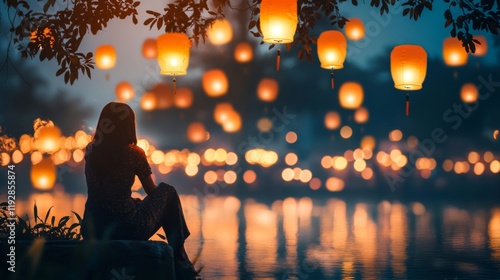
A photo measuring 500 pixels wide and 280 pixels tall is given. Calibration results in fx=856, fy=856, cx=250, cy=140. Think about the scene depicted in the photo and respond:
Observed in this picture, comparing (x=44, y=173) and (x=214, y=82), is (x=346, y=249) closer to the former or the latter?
(x=214, y=82)

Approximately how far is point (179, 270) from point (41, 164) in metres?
24.5

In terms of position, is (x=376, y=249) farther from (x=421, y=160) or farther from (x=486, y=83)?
(x=421, y=160)

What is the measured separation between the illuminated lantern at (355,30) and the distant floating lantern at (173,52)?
5.23 metres

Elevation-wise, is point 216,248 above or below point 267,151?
below

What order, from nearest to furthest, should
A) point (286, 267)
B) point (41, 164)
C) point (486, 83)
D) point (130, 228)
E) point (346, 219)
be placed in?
point (130, 228)
point (286, 267)
point (346, 219)
point (41, 164)
point (486, 83)

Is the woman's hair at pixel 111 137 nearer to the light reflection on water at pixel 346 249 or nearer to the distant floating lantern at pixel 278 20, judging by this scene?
the light reflection on water at pixel 346 249

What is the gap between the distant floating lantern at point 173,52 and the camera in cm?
1212

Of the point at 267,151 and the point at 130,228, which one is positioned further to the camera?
the point at 267,151

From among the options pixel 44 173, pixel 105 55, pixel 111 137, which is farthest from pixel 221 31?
pixel 44 173

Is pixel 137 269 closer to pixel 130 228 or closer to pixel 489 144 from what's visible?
pixel 130 228

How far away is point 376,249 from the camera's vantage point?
11.4 metres

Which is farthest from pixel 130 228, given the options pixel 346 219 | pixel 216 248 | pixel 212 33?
pixel 346 219

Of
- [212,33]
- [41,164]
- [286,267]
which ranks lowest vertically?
[286,267]

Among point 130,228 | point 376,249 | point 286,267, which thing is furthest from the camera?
point 376,249
